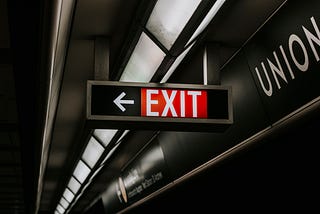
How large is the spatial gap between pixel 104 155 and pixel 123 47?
13.6 feet

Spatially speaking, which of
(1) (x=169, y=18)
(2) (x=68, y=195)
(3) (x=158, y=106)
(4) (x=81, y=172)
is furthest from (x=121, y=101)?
(2) (x=68, y=195)

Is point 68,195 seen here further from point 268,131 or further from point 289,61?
point 289,61

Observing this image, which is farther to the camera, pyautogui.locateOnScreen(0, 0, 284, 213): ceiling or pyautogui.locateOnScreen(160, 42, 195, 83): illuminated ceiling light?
pyautogui.locateOnScreen(160, 42, 195, 83): illuminated ceiling light

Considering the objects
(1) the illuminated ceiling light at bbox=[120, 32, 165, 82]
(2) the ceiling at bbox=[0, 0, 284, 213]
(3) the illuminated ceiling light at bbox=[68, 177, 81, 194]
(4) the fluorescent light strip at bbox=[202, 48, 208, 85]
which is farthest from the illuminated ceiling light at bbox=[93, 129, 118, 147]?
(3) the illuminated ceiling light at bbox=[68, 177, 81, 194]

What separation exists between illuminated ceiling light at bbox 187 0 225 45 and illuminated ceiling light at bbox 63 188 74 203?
37.3 feet

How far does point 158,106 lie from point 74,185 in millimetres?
10008

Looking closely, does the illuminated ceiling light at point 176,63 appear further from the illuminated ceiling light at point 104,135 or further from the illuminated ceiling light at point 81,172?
the illuminated ceiling light at point 81,172

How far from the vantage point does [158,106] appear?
422cm

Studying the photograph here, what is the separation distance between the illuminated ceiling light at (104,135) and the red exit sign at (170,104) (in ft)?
11.7

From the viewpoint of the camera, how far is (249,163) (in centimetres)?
544

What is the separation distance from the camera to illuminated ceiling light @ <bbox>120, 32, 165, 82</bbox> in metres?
4.96

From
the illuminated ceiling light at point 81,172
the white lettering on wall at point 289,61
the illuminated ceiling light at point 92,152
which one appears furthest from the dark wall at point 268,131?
the illuminated ceiling light at point 81,172

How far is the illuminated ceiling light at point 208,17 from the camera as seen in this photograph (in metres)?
4.13

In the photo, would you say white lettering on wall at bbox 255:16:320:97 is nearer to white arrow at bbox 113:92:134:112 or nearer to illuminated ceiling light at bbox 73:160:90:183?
white arrow at bbox 113:92:134:112
